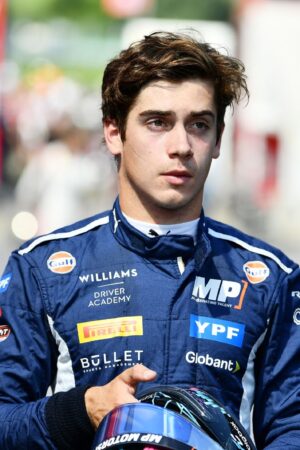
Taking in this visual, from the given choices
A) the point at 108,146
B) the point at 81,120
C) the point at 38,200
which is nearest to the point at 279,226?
the point at 81,120

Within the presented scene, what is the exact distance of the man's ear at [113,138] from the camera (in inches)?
157

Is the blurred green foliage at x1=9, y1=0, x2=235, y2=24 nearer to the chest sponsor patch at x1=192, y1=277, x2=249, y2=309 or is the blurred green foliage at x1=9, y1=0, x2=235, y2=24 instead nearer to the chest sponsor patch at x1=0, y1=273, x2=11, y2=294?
the chest sponsor patch at x1=0, y1=273, x2=11, y2=294

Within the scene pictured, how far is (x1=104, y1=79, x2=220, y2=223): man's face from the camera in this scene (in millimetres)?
3754

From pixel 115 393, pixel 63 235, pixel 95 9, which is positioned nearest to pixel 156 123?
pixel 63 235

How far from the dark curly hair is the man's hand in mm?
920

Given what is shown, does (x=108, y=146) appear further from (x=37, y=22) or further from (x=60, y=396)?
→ (x=37, y=22)

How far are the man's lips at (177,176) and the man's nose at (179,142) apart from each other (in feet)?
0.17

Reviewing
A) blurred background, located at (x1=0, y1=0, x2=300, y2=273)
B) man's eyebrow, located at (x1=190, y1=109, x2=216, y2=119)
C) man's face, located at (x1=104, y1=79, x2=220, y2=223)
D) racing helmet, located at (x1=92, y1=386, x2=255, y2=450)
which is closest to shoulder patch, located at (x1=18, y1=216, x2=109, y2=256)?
man's face, located at (x1=104, y1=79, x2=220, y2=223)

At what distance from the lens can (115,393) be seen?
331cm

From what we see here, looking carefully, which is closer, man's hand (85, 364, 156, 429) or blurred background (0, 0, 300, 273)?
man's hand (85, 364, 156, 429)

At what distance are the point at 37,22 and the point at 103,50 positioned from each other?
145cm

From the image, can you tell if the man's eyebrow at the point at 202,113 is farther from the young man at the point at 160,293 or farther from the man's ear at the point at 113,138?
the man's ear at the point at 113,138

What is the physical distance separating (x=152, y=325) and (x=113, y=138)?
672 mm

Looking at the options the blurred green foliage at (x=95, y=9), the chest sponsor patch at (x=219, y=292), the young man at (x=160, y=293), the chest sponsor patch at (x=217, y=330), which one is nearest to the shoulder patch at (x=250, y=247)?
the young man at (x=160, y=293)
